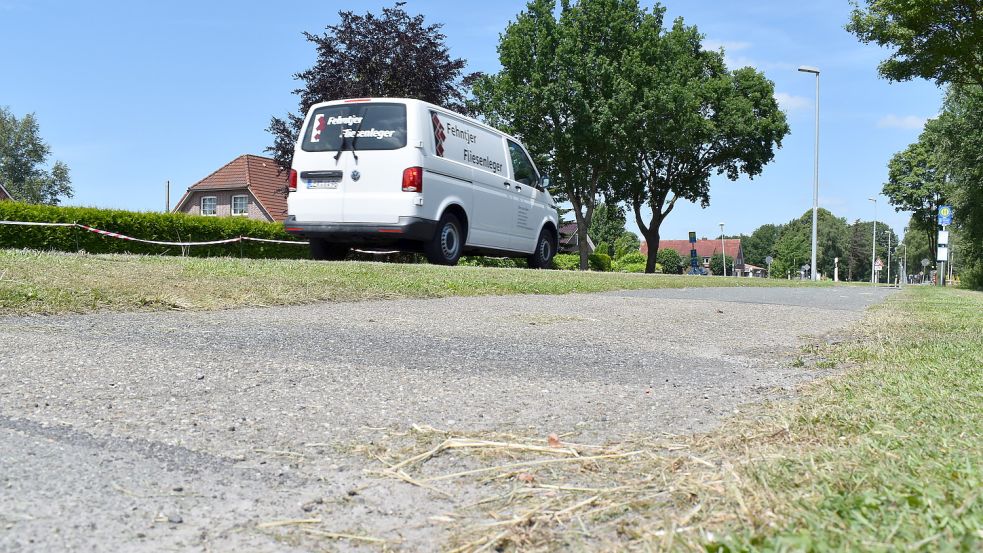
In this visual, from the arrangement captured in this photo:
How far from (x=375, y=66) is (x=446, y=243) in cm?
1560

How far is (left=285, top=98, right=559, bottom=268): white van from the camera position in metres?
11.1

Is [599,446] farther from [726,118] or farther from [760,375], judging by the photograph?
[726,118]

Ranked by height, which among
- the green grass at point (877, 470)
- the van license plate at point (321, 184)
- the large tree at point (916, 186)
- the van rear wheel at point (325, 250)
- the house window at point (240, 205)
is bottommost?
the green grass at point (877, 470)

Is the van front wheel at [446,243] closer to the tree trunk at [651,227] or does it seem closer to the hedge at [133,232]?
the hedge at [133,232]

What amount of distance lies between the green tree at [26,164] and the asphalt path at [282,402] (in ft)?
252

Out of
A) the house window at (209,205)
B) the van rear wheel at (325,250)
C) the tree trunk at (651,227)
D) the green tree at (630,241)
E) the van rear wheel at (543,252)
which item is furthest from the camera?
the green tree at (630,241)

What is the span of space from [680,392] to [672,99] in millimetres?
28779

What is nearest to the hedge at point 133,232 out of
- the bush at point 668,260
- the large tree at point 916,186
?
the large tree at point 916,186

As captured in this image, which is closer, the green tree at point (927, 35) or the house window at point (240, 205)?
the green tree at point (927, 35)

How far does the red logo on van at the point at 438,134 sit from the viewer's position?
11.5 metres

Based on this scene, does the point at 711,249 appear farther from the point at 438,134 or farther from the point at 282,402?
the point at 282,402

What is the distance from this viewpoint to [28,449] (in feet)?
7.37

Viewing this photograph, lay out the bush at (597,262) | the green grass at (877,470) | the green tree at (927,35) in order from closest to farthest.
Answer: the green grass at (877,470) < the green tree at (927,35) < the bush at (597,262)

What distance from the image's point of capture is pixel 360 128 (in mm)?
11172
